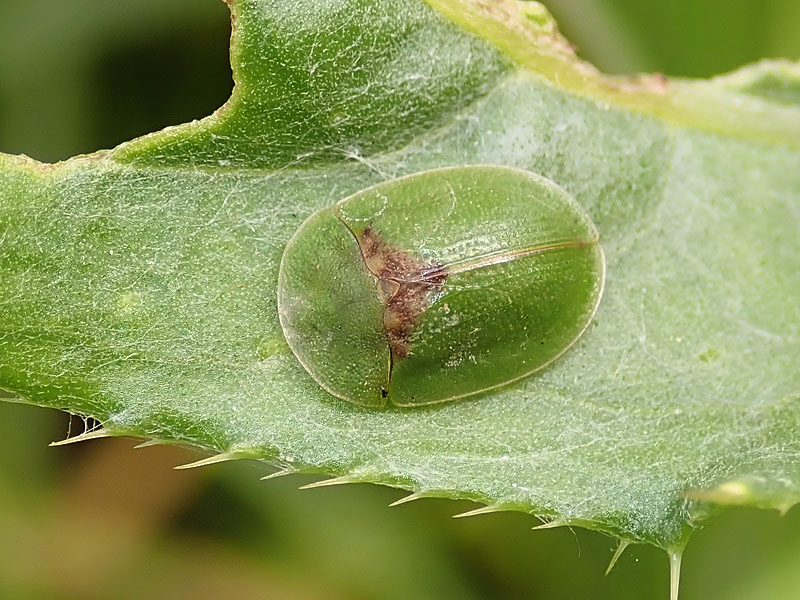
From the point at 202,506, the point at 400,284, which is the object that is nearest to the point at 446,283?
the point at 400,284

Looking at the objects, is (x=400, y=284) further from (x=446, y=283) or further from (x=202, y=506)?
(x=202, y=506)

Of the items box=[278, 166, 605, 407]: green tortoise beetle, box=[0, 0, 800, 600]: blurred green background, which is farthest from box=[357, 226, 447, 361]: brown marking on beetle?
box=[0, 0, 800, 600]: blurred green background

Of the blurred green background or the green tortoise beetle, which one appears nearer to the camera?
the green tortoise beetle

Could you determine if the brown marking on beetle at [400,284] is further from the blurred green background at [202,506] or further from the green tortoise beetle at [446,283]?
the blurred green background at [202,506]

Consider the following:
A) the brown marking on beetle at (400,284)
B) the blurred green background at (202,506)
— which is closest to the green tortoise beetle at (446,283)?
the brown marking on beetle at (400,284)

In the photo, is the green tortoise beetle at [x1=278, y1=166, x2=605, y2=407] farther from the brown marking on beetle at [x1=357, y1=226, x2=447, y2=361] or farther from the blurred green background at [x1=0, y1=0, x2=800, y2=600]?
the blurred green background at [x1=0, y1=0, x2=800, y2=600]
